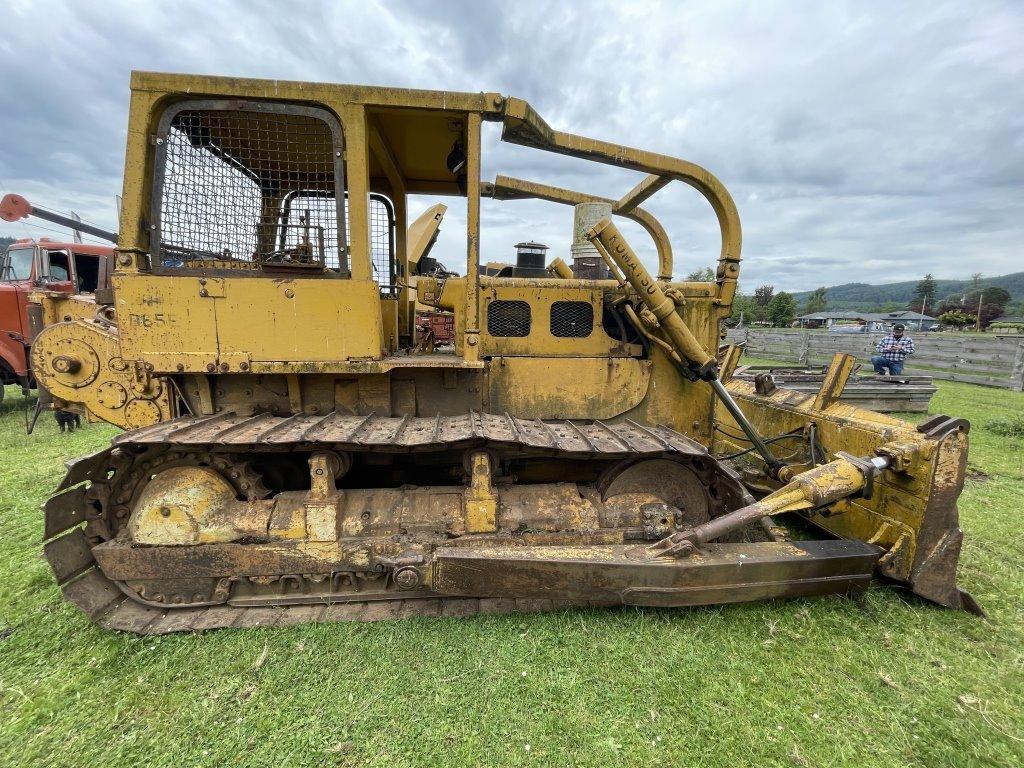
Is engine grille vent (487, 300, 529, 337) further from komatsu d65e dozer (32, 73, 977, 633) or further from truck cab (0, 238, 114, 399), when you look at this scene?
truck cab (0, 238, 114, 399)

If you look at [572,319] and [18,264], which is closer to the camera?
[572,319]

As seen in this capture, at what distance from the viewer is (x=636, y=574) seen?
→ 2576 mm

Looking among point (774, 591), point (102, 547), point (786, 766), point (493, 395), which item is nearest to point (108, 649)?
point (102, 547)

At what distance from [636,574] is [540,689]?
2.56ft

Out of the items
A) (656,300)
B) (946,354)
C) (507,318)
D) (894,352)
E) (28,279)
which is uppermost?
(28,279)

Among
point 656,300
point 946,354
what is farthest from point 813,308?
point 656,300

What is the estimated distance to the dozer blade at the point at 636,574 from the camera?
2.56 metres

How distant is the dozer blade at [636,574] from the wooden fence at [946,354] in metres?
14.5

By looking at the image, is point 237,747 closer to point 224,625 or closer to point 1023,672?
point 224,625

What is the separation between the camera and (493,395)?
320 cm

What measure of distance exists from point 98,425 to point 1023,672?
11.0 metres

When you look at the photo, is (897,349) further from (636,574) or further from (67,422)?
(67,422)

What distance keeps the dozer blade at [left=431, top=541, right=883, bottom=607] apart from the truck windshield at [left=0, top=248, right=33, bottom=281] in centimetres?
1119

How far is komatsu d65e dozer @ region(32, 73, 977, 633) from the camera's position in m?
2.57
